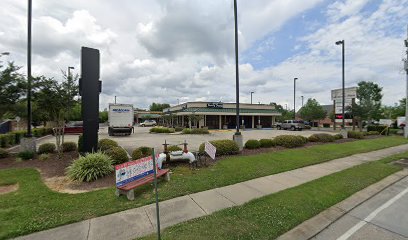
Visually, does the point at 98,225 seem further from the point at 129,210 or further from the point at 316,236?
the point at 316,236

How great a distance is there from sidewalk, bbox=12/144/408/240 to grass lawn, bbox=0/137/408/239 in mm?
265

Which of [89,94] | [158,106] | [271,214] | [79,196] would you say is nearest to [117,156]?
[79,196]

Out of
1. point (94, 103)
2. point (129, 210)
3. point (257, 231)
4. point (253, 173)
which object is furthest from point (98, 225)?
point (94, 103)

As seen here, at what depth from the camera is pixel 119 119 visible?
24047 mm

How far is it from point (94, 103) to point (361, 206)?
9.91 meters

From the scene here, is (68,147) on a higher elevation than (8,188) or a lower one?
higher

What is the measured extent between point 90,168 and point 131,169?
2400mm

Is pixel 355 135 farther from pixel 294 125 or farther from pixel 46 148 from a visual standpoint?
pixel 46 148

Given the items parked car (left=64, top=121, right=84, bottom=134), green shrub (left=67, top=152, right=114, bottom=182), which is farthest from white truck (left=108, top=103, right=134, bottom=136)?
green shrub (left=67, top=152, right=114, bottom=182)

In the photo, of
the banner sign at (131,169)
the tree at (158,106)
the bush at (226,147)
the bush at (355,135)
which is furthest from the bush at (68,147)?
the tree at (158,106)

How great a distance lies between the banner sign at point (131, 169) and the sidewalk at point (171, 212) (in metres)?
0.93

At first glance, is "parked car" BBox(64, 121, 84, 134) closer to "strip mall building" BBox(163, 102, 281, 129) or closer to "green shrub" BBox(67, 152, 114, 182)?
"strip mall building" BBox(163, 102, 281, 129)

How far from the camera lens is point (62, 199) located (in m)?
5.32

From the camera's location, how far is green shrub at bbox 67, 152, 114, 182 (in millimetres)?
6766
